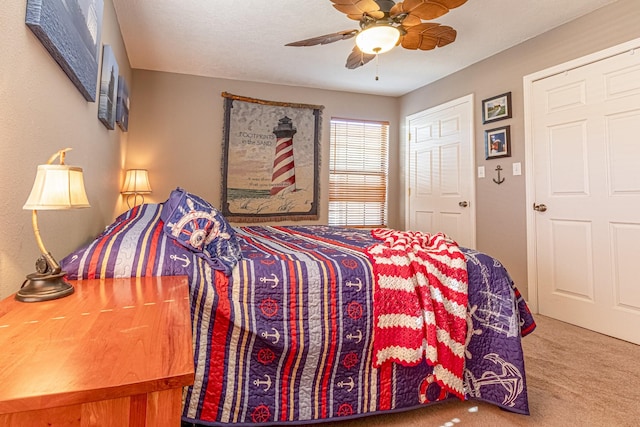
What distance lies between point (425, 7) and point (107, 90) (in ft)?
6.71

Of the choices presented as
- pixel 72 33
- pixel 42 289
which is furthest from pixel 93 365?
pixel 72 33

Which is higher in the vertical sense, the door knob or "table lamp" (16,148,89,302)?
the door knob

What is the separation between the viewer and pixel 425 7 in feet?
6.28

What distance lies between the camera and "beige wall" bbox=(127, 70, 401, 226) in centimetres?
377

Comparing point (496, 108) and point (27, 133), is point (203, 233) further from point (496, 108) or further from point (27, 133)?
point (496, 108)

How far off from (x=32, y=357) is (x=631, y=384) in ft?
8.40

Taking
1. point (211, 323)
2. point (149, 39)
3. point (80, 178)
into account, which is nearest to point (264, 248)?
point (211, 323)

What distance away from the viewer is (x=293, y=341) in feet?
4.33

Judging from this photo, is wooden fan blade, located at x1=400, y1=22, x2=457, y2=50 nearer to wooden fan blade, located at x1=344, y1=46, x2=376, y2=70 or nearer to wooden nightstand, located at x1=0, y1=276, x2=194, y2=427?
wooden fan blade, located at x1=344, y1=46, x2=376, y2=70

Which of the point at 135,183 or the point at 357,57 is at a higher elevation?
the point at 357,57

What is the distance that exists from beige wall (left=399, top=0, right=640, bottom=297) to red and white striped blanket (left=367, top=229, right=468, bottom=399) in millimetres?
2039

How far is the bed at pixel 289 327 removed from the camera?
1.25 m

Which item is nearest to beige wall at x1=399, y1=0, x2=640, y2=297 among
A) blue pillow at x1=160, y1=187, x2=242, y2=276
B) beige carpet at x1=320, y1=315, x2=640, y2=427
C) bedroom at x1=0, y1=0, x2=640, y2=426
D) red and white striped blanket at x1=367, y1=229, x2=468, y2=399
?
bedroom at x1=0, y1=0, x2=640, y2=426

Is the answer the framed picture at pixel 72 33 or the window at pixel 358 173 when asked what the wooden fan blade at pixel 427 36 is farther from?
the window at pixel 358 173
